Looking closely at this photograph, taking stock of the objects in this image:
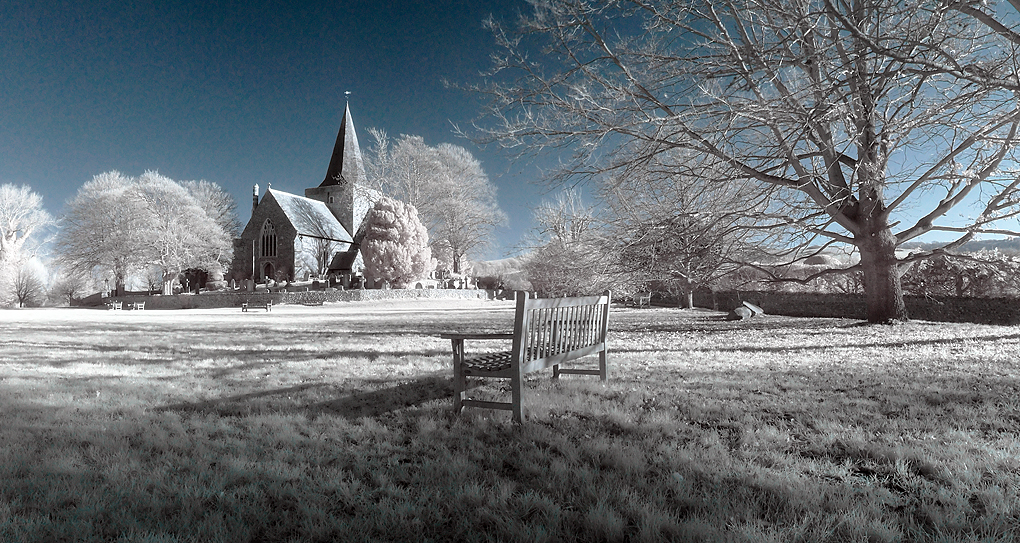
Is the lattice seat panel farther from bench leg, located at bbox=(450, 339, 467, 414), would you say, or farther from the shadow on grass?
the shadow on grass

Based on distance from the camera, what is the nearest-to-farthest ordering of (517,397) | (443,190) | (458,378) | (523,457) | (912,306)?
(523,457) < (517,397) < (458,378) < (912,306) < (443,190)

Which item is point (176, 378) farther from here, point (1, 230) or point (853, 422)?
point (1, 230)

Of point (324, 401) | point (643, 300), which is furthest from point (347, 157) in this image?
point (324, 401)

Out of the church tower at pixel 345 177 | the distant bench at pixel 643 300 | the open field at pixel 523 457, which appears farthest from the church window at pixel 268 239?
the open field at pixel 523 457

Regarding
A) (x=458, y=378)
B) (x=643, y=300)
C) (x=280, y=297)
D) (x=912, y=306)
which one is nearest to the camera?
(x=458, y=378)

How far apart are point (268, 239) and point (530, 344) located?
1893 inches

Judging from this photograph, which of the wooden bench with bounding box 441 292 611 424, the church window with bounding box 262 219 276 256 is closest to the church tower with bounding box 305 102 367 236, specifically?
the church window with bounding box 262 219 276 256

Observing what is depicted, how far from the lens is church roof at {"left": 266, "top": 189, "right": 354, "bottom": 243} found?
4569 cm

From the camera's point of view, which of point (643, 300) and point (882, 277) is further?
point (643, 300)

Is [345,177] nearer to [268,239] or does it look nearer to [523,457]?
[268,239]

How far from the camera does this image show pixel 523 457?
267 cm

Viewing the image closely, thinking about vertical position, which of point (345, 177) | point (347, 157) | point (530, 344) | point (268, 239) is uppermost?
point (347, 157)

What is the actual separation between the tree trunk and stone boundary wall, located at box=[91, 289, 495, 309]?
26.7 m

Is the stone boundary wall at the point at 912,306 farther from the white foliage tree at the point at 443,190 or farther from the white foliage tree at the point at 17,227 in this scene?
the white foliage tree at the point at 17,227
